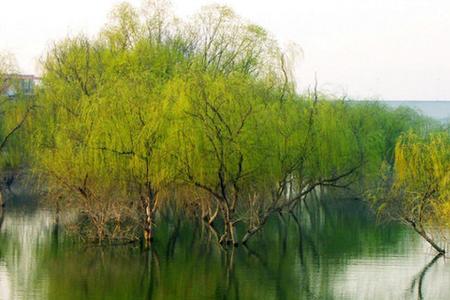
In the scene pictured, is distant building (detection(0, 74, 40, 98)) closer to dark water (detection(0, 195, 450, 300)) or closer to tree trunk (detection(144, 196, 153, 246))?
dark water (detection(0, 195, 450, 300))

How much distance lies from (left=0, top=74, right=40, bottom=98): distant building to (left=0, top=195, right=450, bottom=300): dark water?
9096mm

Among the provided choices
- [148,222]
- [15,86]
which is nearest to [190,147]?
[148,222]

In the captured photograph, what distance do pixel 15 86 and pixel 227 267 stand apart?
1893 centimetres

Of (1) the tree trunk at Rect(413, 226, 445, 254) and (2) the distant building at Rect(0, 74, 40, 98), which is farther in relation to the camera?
(2) the distant building at Rect(0, 74, 40, 98)

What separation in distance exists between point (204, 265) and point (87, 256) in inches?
121

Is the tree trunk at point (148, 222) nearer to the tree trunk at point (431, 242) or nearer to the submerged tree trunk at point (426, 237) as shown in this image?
the submerged tree trunk at point (426, 237)

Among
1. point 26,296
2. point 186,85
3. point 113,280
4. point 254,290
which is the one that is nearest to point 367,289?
point 254,290

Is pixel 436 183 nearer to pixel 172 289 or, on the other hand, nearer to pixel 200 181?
pixel 200 181

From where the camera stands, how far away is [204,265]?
72.1 feet

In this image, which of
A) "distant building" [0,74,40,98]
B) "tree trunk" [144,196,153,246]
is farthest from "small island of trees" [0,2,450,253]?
"distant building" [0,74,40,98]

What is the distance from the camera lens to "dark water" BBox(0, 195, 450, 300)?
61.2ft

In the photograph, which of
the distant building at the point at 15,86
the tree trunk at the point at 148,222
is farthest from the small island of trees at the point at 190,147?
the distant building at the point at 15,86

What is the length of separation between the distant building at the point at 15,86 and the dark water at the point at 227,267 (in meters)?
9.10

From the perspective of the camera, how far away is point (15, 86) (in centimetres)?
3756
